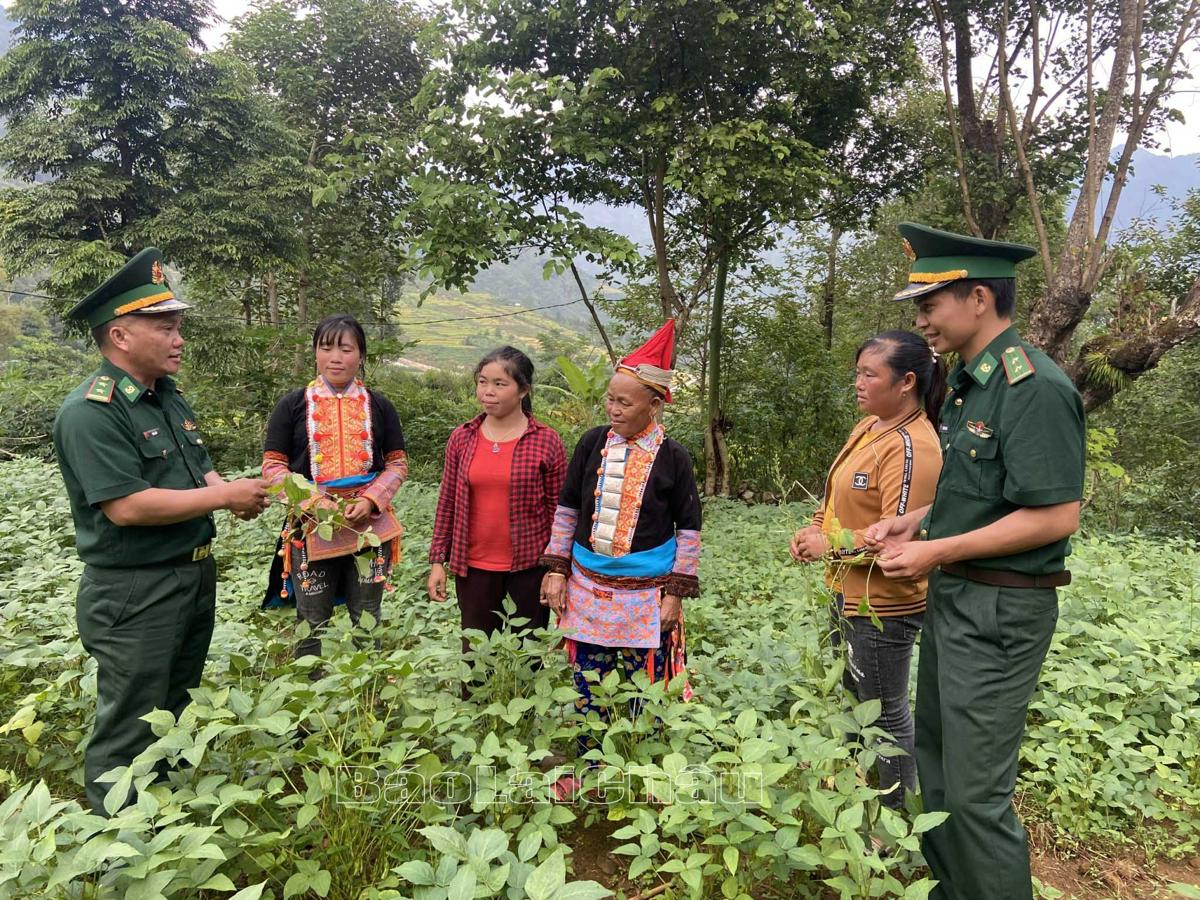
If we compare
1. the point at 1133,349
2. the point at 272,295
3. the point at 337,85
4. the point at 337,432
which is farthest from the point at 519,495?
the point at 337,85

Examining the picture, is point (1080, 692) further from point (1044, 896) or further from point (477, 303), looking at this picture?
point (477, 303)

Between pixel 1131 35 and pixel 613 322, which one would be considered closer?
pixel 1131 35

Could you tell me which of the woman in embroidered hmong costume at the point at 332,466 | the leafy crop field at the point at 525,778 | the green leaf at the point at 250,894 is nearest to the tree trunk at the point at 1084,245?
the leafy crop field at the point at 525,778

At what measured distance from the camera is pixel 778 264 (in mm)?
11523

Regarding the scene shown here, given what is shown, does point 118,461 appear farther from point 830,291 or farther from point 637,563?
point 830,291

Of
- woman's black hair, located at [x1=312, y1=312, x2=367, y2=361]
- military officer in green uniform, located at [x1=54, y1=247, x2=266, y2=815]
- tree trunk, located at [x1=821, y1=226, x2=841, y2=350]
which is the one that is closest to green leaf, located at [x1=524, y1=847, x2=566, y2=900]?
military officer in green uniform, located at [x1=54, y1=247, x2=266, y2=815]

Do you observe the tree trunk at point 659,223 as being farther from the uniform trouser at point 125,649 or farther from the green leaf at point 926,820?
the green leaf at point 926,820

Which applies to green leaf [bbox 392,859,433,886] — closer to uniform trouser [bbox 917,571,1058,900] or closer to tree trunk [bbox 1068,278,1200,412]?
uniform trouser [bbox 917,571,1058,900]

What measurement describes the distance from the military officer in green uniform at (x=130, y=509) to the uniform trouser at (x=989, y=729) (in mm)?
2245

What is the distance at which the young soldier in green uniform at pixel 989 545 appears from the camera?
5.52 ft

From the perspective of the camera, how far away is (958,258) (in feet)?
6.04

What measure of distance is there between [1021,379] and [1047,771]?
2043mm

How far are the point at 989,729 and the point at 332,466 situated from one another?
8.57 ft

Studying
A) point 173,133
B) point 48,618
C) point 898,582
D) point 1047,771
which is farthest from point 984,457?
point 173,133
